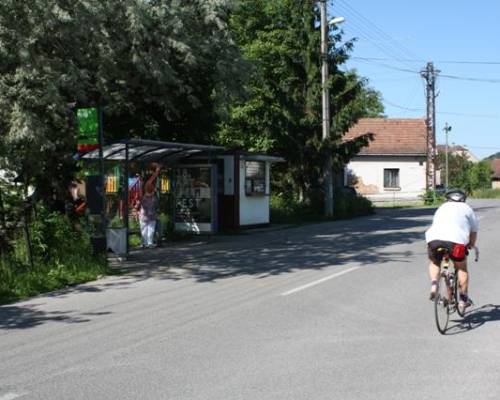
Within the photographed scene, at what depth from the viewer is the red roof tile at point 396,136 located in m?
55.2

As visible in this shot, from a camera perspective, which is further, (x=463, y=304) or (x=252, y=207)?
(x=252, y=207)

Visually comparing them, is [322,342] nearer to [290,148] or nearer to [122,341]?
[122,341]

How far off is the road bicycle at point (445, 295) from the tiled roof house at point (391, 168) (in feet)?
155

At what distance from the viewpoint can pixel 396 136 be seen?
2231 inches

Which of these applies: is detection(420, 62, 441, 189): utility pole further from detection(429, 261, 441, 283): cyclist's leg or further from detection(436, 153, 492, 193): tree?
detection(429, 261, 441, 283): cyclist's leg

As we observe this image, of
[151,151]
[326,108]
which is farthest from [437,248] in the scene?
[326,108]

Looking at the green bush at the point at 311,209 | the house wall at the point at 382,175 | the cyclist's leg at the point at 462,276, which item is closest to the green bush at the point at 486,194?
the house wall at the point at 382,175

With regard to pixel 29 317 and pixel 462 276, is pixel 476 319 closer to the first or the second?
pixel 462 276

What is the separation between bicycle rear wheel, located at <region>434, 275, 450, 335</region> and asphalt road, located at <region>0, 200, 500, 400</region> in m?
0.15

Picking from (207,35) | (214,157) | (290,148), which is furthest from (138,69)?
(290,148)

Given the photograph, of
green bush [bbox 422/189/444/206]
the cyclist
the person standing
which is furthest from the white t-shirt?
green bush [bbox 422/189/444/206]

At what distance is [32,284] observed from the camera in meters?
11.2

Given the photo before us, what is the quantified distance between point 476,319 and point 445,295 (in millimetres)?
974

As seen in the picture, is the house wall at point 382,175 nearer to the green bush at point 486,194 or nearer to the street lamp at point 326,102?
the green bush at point 486,194
